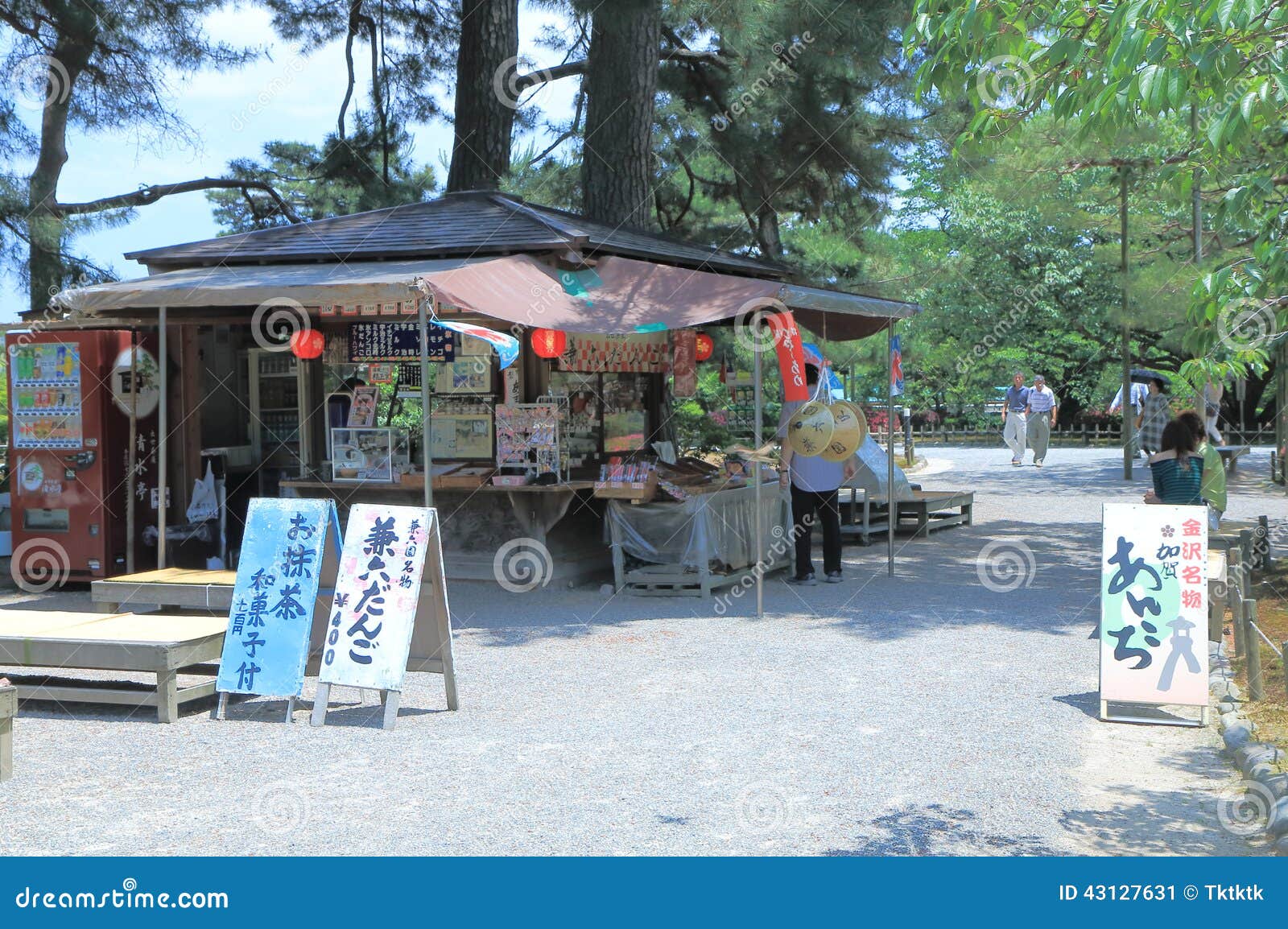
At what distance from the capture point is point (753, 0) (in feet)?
41.7

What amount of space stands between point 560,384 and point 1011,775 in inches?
259

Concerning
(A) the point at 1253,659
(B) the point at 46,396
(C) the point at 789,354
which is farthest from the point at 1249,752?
(B) the point at 46,396

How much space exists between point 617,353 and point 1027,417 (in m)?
16.1

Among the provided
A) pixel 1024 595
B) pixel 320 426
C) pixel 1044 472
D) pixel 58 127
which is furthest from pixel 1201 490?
pixel 1044 472

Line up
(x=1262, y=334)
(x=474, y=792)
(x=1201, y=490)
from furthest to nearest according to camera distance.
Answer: (x=1201, y=490)
(x=1262, y=334)
(x=474, y=792)

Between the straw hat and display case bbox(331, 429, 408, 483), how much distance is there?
372 cm

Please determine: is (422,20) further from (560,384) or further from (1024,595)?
(1024,595)

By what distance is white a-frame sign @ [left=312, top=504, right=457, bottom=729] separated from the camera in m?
6.35

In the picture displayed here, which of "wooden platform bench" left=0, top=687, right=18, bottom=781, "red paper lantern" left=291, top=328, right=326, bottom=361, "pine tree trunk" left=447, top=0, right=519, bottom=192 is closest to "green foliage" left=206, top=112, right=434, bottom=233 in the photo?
"pine tree trunk" left=447, top=0, right=519, bottom=192

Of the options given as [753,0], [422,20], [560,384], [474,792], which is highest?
[422,20]

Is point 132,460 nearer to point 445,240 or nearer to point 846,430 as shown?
point 445,240

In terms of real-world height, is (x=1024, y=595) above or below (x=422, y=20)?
below

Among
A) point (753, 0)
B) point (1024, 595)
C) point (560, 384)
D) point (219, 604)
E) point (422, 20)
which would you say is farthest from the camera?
point (422, 20)

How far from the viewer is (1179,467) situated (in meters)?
9.37
